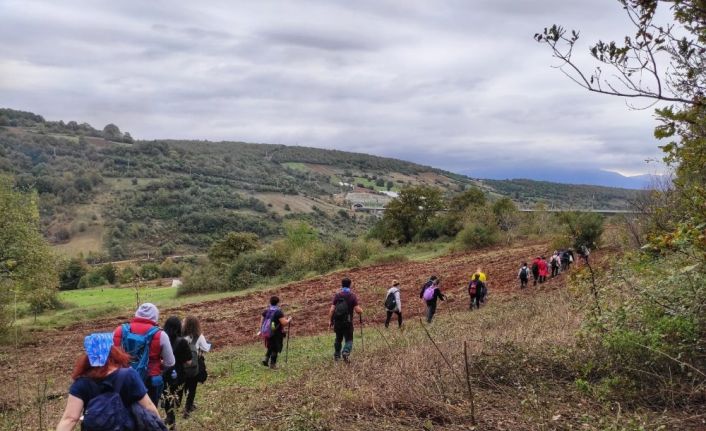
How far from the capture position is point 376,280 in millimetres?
31422

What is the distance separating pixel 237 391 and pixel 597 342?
5735 mm

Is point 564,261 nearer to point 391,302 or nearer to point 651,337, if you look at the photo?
point 391,302

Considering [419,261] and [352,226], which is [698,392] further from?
[352,226]

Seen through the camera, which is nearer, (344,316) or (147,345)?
(147,345)

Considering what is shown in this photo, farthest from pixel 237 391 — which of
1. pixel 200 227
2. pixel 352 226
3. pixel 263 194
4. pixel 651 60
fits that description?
pixel 263 194

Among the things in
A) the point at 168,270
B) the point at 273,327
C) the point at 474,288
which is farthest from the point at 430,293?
the point at 168,270

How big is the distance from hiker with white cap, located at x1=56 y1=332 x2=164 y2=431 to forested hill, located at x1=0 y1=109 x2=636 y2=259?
58.3 meters

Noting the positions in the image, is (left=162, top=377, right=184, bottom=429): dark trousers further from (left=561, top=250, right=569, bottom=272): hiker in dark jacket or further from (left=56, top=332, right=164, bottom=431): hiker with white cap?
(left=561, top=250, right=569, bottom=272): hiker in dark jacket

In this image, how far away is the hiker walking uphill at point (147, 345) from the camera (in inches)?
237

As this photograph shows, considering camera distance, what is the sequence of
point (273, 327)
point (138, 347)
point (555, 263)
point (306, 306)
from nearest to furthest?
point (138, 347), point (273, 327), point (555, 263), point (306, 306)

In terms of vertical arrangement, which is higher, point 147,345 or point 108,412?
point 108,412

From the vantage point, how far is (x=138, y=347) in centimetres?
602

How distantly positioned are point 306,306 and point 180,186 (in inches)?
3662

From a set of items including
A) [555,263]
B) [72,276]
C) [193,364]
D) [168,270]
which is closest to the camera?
[193,364]
